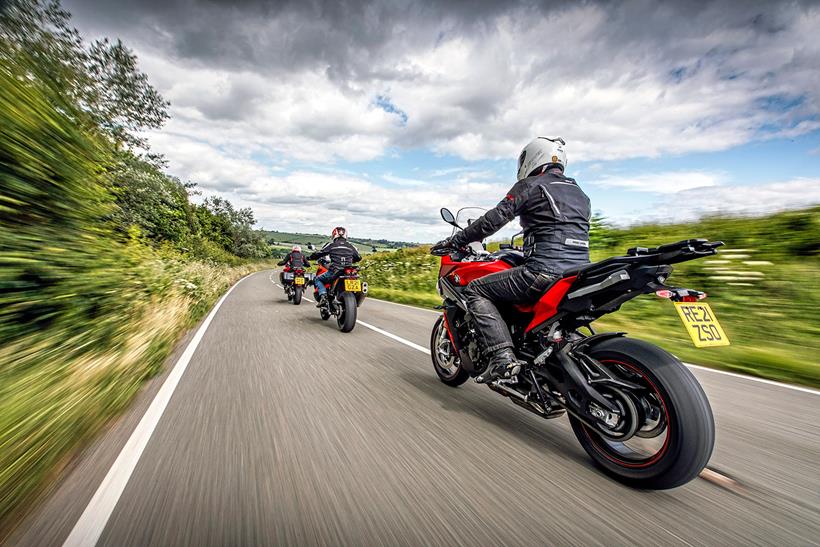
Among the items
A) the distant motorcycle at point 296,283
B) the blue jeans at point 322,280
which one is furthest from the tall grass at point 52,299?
the distant motorcycle at point 296,283

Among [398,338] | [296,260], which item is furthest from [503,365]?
[296,260]

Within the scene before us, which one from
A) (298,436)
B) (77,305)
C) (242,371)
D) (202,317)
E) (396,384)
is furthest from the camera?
(202,317)

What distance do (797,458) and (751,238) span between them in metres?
7.24

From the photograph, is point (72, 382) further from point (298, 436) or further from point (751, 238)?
point (751, 238)

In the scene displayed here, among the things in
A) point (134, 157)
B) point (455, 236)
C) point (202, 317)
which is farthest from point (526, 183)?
point (134, 157)

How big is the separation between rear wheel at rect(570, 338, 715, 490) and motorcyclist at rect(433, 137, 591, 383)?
25.7 inches

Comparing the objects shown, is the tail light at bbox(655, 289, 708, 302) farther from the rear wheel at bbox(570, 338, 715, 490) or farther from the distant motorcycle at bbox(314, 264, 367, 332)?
the distant motorcycle at bbox(314, 264, 367, 332)

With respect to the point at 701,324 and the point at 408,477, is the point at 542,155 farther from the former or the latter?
the point at 408,477

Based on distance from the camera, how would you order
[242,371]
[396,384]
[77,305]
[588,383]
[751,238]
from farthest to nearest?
[751,238], [242,371], [396,384], [77,305], [588,383]

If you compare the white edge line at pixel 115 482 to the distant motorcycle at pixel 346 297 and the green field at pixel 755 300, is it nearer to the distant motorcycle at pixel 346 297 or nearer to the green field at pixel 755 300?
the distant motorcycle at pixel 346 297

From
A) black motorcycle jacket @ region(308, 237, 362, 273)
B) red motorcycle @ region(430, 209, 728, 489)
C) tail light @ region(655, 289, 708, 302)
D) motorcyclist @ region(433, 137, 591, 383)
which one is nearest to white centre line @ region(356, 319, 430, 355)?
black motorcycle jacket @ region(308, 237, 362, 273)

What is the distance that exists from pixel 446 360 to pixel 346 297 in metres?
3.45

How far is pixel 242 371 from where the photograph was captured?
14.0ft

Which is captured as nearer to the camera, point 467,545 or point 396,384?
point 467,545
